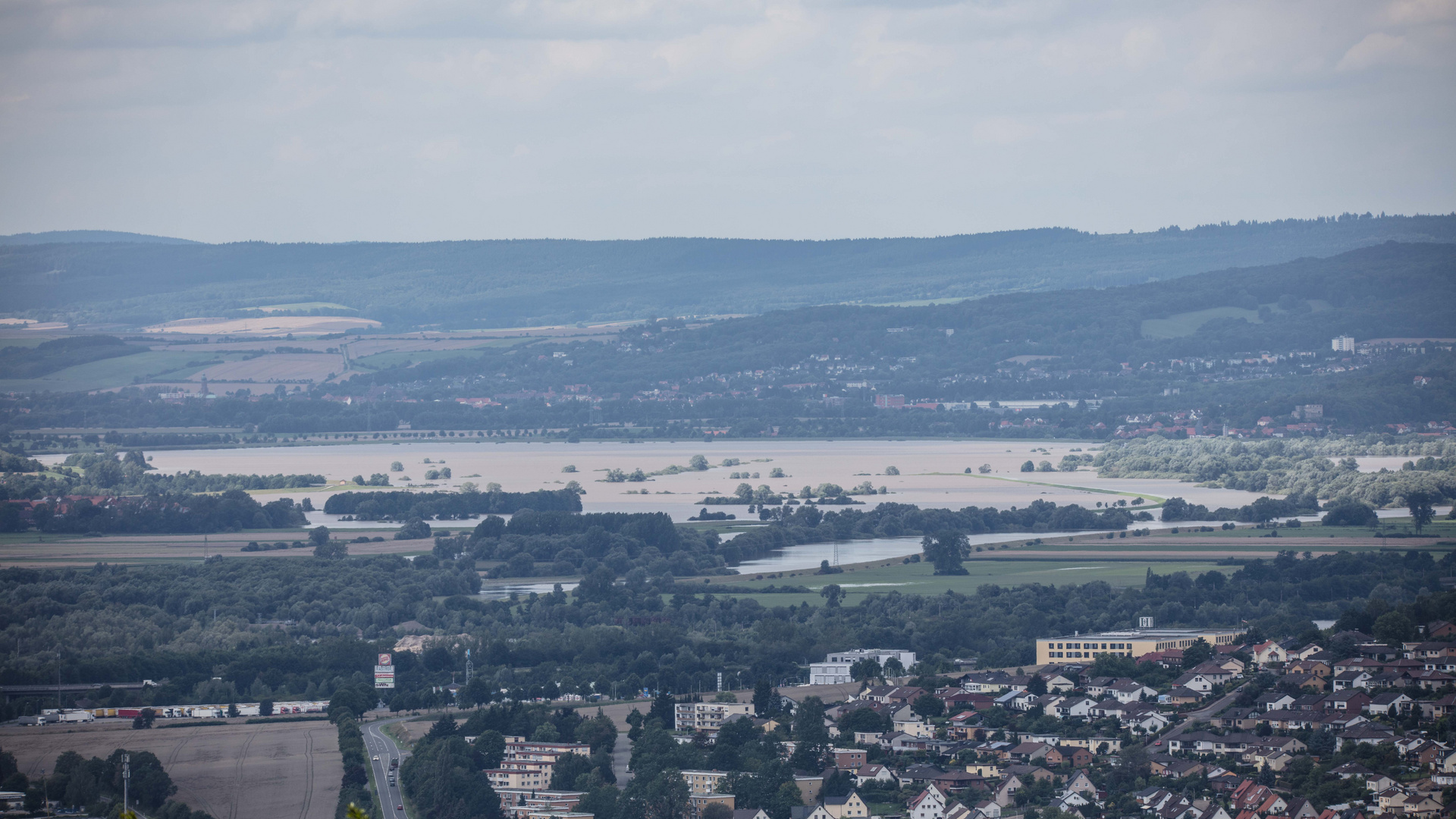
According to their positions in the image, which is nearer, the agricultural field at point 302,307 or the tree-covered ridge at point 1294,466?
the tree-covered ridge at point 1294,466

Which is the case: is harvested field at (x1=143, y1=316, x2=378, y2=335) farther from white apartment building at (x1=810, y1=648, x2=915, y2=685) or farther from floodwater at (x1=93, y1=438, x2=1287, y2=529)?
white apartment building at (x1=810, y1=648, x2=915, y2=685)

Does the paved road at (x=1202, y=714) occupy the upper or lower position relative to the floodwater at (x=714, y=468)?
lower

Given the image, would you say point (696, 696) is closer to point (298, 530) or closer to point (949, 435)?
point (298, 530)

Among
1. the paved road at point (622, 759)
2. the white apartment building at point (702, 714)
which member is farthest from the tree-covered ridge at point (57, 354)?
the paved road at point (622, 759)

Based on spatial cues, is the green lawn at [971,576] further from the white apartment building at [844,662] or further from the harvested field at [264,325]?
the harvested field at [264,325]

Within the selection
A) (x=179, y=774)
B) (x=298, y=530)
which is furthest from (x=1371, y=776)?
(x=298, y=530)

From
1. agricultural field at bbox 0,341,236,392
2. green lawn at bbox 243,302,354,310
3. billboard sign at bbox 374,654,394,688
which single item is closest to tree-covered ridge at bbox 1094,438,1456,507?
billboard sign at bbox 374,654,394,688
